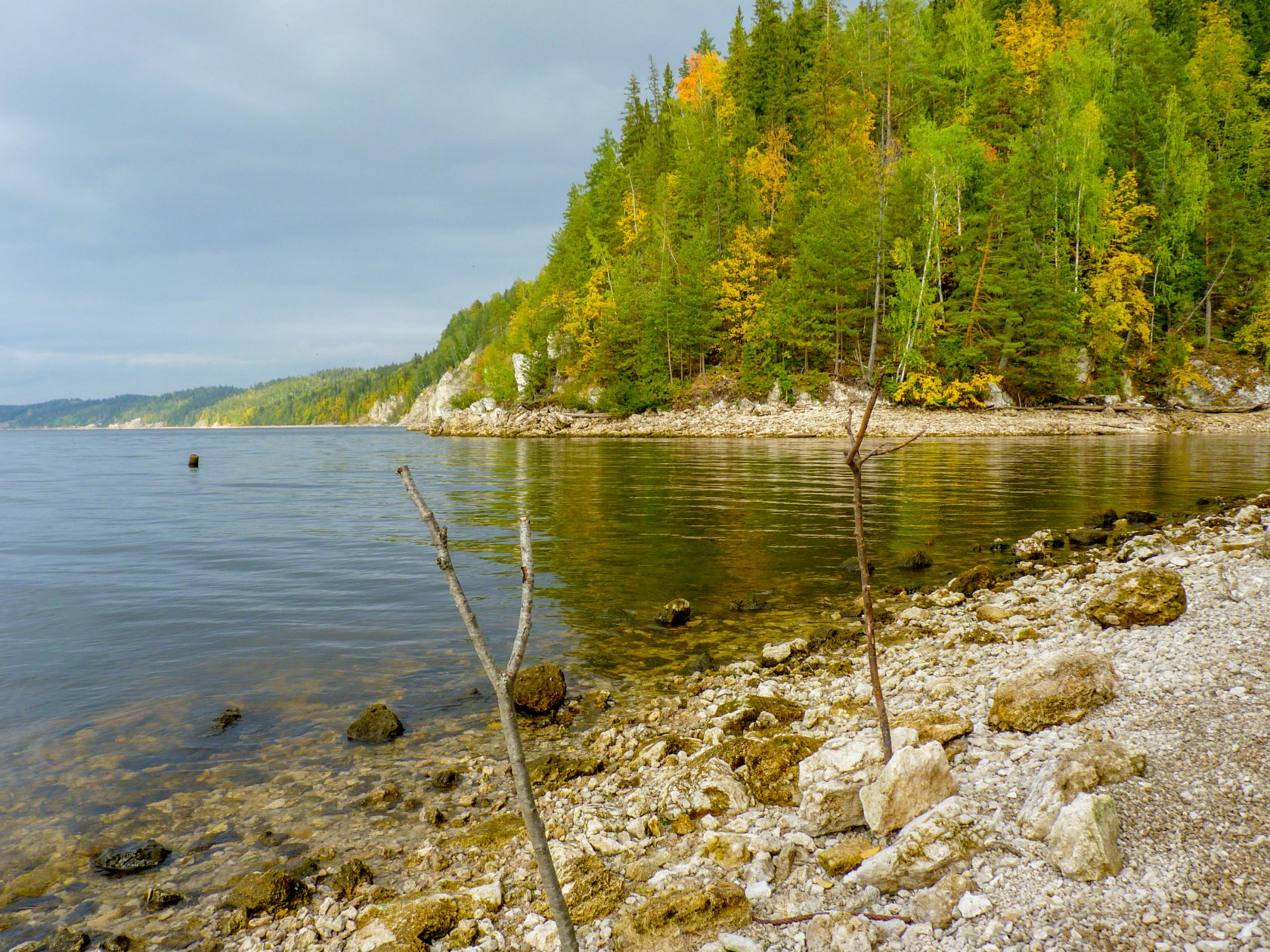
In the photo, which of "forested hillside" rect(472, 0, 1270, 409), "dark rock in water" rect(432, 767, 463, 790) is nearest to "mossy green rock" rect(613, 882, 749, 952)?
"dark rock in water" rect(432, 767, 463, 790)

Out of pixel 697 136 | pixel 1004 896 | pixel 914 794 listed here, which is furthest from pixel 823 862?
pixel 697 136

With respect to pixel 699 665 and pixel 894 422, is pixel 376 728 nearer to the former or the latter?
pixel 699 665

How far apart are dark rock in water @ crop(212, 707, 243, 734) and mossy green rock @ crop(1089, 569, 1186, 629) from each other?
9.81 meters

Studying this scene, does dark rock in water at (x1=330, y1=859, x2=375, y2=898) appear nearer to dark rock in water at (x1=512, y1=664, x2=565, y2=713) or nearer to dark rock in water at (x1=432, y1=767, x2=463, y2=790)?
dark rock in water at (x1=432, y1=767, x2=463, y2=790)

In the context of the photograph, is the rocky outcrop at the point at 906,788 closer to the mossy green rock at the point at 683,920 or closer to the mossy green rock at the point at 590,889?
the mossy green rock at the point at 683,920

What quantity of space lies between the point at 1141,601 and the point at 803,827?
535 centimetres

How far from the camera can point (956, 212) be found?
55.5 m

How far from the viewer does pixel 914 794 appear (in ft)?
13.0

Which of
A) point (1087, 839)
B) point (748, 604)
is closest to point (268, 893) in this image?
point (1087, 839)

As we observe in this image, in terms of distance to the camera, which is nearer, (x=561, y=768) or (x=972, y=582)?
(x=561, y=768)

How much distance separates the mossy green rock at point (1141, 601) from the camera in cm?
694

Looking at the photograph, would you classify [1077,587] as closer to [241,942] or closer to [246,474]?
[241,942]

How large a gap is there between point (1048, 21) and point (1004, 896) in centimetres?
9205

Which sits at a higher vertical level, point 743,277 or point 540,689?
point 743,277
